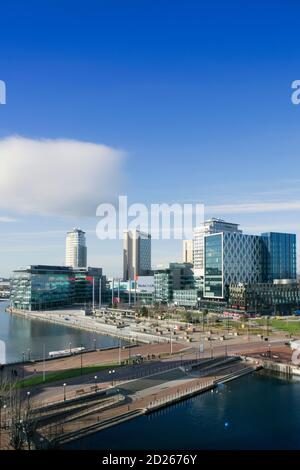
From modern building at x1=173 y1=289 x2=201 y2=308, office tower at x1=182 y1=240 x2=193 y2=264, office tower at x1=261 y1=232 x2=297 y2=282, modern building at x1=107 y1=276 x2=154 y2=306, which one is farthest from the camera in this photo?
office tower at x1=182 y1=240 x2=193 y2=264

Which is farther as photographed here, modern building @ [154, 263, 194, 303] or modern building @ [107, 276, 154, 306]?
modern building @ [107, 276, 154, 306]

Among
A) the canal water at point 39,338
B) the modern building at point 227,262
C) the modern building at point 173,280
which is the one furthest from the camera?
the modern building at point 173,280

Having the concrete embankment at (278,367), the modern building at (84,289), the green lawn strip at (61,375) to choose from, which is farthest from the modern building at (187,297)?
the green lawn strip at (61,375)

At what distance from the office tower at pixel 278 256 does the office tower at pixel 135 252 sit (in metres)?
83.1

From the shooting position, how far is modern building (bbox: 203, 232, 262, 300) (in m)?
92.6

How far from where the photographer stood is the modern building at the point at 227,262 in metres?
92.6

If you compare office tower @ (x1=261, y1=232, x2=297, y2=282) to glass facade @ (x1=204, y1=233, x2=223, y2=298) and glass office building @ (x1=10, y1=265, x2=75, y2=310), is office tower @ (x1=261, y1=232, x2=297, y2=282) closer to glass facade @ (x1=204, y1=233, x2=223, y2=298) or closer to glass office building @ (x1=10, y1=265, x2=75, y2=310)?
glass facade @ (x1=204, y1=233, x2=223, y2=298)

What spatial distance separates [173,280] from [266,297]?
77.7 feet

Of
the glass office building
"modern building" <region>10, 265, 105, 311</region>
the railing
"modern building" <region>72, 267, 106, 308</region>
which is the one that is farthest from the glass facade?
the railing

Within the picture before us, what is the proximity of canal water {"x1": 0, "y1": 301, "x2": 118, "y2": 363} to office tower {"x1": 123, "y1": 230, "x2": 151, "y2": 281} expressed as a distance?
98297 mm

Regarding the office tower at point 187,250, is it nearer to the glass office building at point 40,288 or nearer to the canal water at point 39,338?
the glass office building at point 40,288

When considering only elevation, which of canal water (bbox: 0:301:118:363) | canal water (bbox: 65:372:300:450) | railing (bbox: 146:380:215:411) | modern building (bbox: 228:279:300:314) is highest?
modern building (bbox: 228:279:300:314)

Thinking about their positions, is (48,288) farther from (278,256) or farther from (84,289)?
(278,256)
